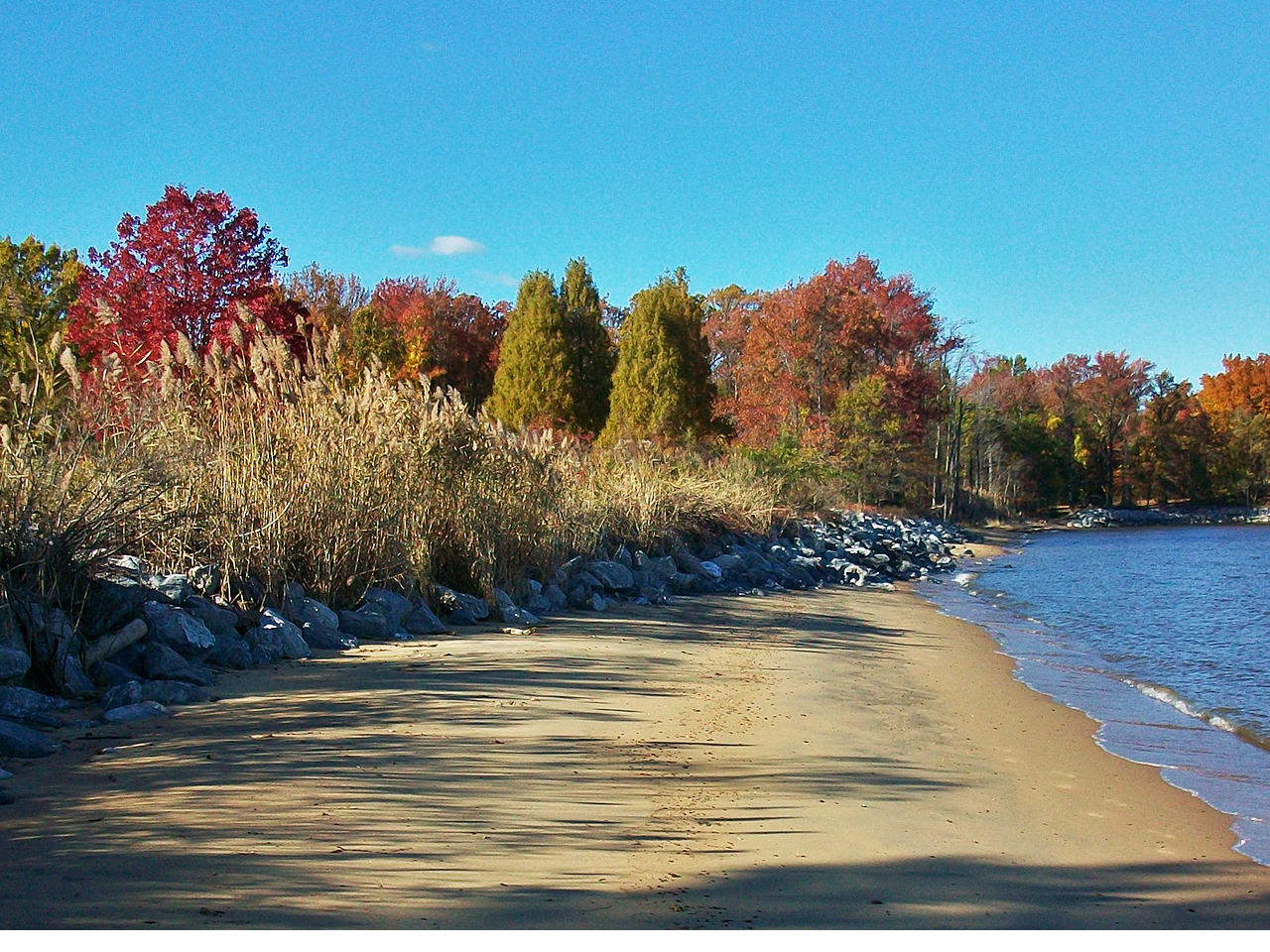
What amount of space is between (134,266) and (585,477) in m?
7.28

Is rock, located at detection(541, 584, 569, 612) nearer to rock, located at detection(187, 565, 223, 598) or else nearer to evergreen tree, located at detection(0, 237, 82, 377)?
rock, located at detection(187, 565, 223, 598)

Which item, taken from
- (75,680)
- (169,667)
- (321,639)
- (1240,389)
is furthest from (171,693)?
(1240,389)

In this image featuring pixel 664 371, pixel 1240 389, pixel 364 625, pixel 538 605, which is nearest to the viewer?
pixel 364 625

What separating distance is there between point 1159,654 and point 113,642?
10.9 metres

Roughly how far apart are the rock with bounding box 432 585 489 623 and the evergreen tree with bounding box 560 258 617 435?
20.2m

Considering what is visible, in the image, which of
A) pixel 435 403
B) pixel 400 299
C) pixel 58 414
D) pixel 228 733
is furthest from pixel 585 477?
pixel 400 299

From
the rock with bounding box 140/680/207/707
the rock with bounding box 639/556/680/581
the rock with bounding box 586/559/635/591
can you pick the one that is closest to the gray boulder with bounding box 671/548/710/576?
the rock with bounding box 639/556/680/581

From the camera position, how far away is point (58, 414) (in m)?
7.44

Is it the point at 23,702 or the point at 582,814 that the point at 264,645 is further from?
the point at 582,814

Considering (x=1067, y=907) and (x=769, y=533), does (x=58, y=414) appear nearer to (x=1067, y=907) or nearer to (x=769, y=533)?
(x=1067, y=907)

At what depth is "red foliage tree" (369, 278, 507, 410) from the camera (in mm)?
38875

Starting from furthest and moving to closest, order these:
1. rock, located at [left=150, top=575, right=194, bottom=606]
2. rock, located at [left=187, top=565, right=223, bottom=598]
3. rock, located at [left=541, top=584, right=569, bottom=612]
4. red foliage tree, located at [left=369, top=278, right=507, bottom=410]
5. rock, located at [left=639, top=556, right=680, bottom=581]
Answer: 1. red foliage tree, located at [left=369, top=278, right=507, bottom=410]
2. rock, located at [left=639, top=556, right=680, bottom=581]
3. rock, located at [left=541, top=584, right=569, bottom=612]
4. rock, located at [left=187, top=565, right=223, bottom=598]
5. rock, located at [left=150, top=575, right=194, bottom=606]

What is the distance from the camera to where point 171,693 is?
5.75m

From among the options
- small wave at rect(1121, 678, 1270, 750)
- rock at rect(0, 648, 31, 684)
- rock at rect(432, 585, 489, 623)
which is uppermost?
rock at rect(0, 648, 31, 684)
